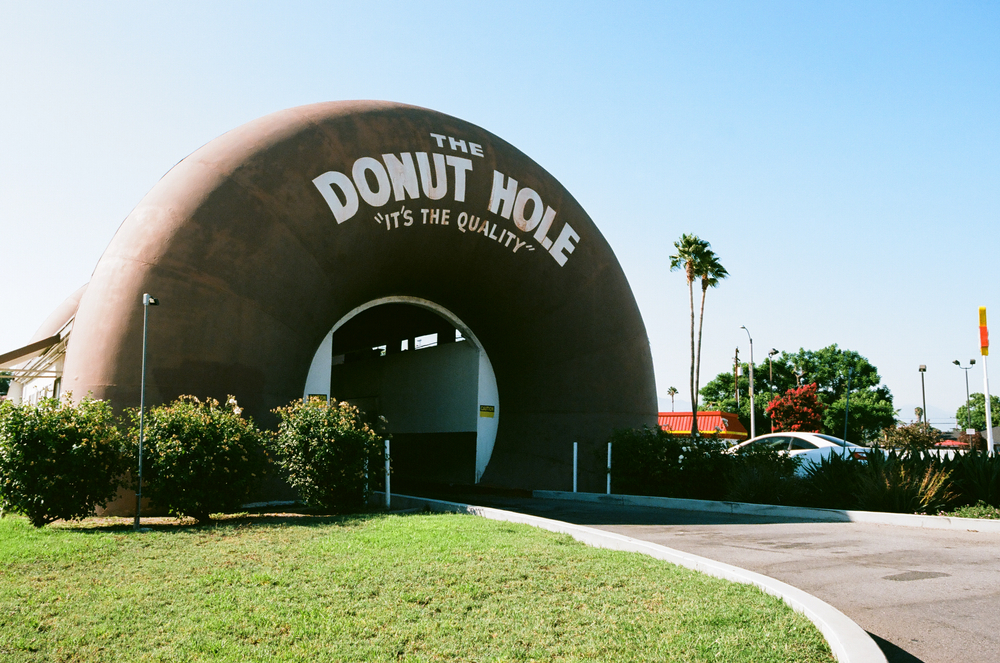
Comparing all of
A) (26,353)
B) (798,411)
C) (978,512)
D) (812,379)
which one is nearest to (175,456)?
(26,353)

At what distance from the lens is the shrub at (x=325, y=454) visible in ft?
38.6

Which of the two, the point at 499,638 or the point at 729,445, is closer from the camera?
the point at 499,638

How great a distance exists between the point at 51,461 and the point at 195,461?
176 centimetres

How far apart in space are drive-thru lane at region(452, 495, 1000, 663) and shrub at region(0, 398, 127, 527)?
6.52m

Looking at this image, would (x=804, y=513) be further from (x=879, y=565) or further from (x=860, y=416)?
(x=860, y=416)

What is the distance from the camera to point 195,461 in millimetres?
10805

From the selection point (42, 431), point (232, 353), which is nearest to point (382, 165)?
point (232, 353)

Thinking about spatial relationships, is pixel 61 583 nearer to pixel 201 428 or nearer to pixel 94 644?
pixel 94 644

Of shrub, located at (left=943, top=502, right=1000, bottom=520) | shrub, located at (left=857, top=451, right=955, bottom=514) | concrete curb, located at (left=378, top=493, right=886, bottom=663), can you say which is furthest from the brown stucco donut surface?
shrub, located at (left=943, top=502, right=1000, bottom=520)

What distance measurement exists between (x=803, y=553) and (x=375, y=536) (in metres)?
4.74

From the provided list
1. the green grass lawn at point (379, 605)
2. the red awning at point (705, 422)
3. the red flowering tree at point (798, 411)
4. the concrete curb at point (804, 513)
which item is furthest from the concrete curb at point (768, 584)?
the red flowering tree at point (798, 411)

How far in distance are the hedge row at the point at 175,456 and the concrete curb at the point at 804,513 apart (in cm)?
476

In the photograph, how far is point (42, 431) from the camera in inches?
400

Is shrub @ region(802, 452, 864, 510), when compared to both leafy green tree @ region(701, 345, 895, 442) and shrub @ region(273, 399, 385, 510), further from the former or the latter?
leafy green tree @ region(701, 345, 895, 442)
